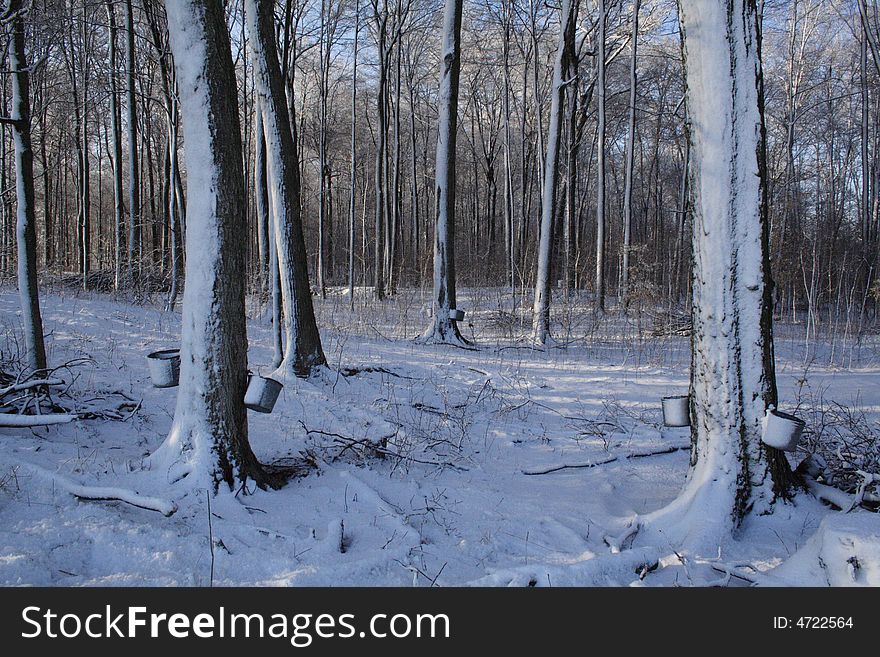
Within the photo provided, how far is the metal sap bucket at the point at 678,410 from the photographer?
10.9 ft

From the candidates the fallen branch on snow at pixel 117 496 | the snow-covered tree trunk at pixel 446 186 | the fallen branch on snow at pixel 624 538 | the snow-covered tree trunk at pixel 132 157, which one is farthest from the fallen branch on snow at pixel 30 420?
the snow-covered tree trunk at pixel 132 157

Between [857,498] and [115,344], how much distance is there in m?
7.11

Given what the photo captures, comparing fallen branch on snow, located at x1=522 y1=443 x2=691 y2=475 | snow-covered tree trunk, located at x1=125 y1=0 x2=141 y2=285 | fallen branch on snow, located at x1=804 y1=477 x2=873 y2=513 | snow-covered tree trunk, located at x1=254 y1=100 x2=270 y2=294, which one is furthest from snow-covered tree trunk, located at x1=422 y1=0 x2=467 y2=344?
snow-covered tree trunk, located at x1=125 y1=0 x2=141 y2=285

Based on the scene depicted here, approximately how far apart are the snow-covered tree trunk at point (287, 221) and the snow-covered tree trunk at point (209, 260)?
2537 millimetres

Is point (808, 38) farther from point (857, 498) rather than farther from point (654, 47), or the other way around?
point (857, 498)

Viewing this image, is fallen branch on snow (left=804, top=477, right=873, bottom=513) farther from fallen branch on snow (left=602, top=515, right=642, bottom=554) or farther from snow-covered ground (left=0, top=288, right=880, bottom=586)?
fallen branch on snow (left=602, top=515, right=642, bottom=554)

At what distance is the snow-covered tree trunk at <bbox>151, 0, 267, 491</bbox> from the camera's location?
3074 mm

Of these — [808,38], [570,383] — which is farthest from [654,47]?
[570,383]

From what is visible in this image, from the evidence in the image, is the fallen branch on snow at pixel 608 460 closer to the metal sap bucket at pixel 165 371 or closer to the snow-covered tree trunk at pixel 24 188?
the metal sap bucket at pixel 165 371

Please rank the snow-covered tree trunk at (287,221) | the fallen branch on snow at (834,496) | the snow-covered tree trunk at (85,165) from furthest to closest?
the snow-covered tree trunk at (85,165) < the snow-covered tree trunk at (287,221) < the fallen branch on snow at (834,496)

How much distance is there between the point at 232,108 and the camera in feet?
10.6

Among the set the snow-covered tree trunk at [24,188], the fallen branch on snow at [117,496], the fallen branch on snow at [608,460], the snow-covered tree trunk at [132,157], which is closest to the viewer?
the fallen branch on snow at [117,496]
